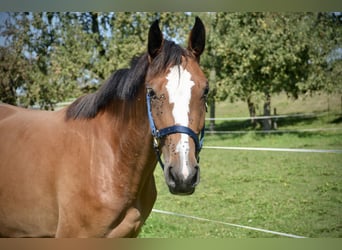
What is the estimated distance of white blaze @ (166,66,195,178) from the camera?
1.07 metres

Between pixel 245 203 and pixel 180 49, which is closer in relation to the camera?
pixel 180 49

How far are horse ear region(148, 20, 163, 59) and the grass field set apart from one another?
4.78ft

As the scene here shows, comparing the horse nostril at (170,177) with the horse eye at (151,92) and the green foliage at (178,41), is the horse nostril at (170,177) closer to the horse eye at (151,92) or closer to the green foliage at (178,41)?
the horse eye at (151,92)

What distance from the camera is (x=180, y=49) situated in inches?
46.9

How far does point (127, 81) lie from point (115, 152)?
255mm

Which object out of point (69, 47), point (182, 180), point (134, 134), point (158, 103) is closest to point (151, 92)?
point (158, 103)

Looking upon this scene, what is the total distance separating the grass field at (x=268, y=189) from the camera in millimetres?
2527

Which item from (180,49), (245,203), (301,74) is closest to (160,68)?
(180,49)

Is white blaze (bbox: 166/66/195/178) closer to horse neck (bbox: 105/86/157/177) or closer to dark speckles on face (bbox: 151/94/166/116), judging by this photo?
dark speckles on face (bbox: 151/94/166/116)

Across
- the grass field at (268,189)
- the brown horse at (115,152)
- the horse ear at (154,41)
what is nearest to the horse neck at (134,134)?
the brown horse at (115,152)

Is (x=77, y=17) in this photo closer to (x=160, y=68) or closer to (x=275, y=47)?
(x=275, y=47)

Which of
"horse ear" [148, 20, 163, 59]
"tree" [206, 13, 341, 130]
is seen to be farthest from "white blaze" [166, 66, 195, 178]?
"tree" [206, 13, 341, 130]

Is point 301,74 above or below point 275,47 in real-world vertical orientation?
below
